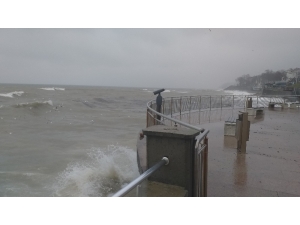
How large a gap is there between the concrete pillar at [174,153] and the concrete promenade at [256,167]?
97 cm

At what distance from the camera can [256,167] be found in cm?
528

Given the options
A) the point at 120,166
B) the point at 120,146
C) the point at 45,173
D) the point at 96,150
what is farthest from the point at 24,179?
the point at 120,146

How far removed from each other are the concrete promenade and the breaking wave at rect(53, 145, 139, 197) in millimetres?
2437

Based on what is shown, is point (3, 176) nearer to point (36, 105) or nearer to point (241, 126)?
point (241, 126)

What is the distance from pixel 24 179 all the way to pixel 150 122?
3.82 metres

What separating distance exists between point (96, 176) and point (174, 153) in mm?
4527

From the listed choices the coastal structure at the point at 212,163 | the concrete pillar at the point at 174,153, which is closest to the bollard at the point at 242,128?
the coastal structure at the point at 212,163

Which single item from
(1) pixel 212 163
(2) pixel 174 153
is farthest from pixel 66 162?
(2) pixel 174 153

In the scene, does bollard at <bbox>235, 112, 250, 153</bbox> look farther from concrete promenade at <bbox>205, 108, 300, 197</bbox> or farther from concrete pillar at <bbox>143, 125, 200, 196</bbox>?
concrete pillar at <bbox>143, 125, 200, 196</bbox>

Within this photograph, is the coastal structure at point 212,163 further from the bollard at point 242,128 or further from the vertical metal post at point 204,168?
the bollard at point 242,128

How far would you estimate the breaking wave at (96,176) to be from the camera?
6383 millimetres

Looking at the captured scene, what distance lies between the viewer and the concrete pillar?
3.06m

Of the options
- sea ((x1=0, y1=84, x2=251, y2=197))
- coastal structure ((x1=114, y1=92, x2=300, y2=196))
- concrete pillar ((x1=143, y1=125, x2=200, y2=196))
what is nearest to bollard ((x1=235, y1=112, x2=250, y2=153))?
coastal structure ((x1=114, y1=92, x2=300, y2=196))

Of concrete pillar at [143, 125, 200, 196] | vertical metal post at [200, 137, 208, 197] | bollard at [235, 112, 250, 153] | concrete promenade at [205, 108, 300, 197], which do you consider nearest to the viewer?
concrete pillar at [143, 125, 200, 196]
